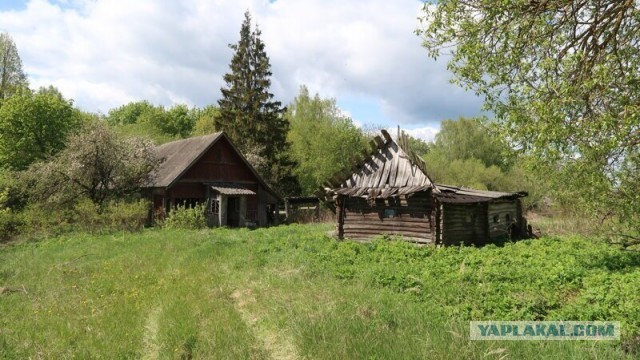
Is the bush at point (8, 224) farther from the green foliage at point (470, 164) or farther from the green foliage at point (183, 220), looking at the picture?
the green foliage at point (470, 164)

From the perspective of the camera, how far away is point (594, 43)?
8797 mm

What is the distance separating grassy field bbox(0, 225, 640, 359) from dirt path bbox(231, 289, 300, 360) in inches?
1.1

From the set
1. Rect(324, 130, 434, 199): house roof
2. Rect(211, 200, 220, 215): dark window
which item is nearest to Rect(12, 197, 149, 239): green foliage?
Rect(211, 200, 220, 215): dark window

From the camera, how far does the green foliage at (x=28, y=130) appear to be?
33.1 metres

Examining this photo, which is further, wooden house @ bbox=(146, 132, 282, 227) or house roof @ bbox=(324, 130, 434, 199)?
wooden house @ bbox=(146, 132, 282, 227)

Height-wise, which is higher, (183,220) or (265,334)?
(183,220)

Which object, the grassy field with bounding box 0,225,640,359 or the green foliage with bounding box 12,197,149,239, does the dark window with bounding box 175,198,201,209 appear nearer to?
the green foliage with bounding box 12,197,149,239

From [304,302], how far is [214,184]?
74.2ft

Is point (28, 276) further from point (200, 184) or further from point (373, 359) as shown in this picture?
point (200, 184)

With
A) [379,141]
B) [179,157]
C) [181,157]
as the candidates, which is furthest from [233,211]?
[379,141]

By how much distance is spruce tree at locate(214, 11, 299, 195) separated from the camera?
3875 cm

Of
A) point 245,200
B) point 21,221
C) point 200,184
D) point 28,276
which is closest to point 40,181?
point 21,221

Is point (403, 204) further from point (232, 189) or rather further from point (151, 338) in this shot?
point (232, 189)

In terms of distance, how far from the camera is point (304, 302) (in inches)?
296
